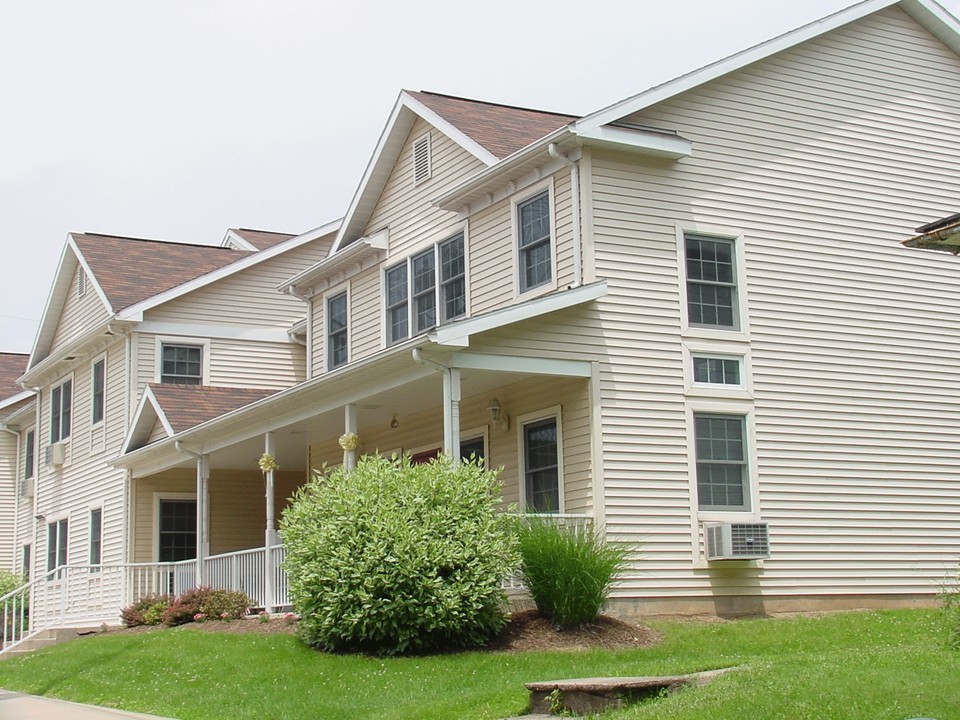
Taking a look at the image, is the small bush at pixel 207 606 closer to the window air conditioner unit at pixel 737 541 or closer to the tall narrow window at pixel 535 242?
the tall narrow window at pixel 535 242

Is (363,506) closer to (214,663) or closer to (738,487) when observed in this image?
(214,663)

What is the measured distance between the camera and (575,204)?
17.9m

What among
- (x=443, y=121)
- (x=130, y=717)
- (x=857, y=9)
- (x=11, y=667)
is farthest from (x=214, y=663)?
(x=857, y=9)

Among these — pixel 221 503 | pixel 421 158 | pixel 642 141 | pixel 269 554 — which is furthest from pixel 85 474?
pixel 642 141

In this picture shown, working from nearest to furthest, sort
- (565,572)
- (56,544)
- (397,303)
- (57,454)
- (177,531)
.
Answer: (565,572) → (397,303) → (177,531) → (57,454) → (56,544)

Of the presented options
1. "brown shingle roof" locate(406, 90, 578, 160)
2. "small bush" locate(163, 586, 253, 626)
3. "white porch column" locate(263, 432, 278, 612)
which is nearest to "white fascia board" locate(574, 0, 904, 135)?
"brown shingle roof" locate(406, 90, 578, 160)

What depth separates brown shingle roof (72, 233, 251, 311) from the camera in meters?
28.6

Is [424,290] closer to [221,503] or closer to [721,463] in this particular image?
[721,463]

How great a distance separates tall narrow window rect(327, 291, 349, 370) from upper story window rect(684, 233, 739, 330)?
796cm

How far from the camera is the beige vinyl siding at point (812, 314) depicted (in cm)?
1773

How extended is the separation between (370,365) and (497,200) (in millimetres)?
4113

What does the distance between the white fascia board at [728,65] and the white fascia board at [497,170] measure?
475mm

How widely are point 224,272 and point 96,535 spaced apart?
6.45 m

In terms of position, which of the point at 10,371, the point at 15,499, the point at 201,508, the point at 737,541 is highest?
the point at 10,371
